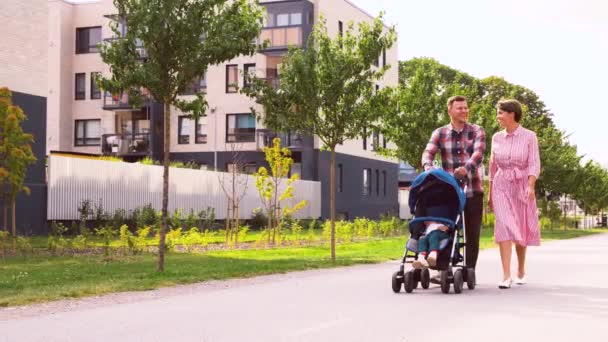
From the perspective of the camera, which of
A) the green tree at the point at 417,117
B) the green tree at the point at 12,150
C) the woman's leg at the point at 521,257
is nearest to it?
the woman's leg at the point at 521,257

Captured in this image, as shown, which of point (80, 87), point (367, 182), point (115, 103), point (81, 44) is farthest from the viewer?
point (367, 182)

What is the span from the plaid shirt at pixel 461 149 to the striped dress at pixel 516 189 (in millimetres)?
305

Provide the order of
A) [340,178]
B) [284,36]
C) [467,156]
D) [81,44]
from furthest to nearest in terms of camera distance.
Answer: [340,178] → [81,44] → [284,36] → [467,156]

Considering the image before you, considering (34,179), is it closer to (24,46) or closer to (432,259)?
(24,46)

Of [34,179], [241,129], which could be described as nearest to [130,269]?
[34,179]

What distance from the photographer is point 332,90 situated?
1920cm

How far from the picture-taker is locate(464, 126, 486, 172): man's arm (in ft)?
36.2

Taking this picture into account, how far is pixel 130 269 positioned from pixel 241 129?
35864 millimetres

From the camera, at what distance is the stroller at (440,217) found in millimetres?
10438

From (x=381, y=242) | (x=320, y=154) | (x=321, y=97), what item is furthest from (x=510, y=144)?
(x=320, y=154)

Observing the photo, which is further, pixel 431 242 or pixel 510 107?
pixel 510 107

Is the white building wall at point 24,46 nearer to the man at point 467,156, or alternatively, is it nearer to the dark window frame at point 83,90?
the man at point 467,156

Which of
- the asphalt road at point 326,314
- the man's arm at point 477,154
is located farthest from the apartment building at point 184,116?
the man's arm at point 477,154

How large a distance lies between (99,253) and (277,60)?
32.9 meters
